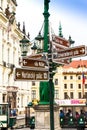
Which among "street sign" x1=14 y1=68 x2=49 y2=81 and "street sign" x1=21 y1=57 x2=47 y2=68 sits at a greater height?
"street sign" x1=21 y1=57 x2=47 y2=68

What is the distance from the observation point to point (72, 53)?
738cm

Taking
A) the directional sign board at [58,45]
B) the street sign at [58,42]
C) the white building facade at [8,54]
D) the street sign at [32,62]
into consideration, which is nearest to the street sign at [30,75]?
the street sign at [32,62]

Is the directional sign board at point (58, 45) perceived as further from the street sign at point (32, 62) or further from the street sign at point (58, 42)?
the street sign at point (32, 62)

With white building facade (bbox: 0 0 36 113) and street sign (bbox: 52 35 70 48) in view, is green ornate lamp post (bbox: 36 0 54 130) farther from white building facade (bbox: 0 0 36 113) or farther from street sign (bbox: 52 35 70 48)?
white building facade (bbox: 0 0 36 113)

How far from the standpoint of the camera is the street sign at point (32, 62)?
25.3 feet

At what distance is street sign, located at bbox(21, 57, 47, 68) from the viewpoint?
7719 millimetres

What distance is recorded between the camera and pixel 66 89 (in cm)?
8944

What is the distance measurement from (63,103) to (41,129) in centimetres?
1793

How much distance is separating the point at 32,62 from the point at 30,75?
0.91ft

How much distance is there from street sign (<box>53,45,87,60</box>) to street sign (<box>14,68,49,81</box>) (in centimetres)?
45

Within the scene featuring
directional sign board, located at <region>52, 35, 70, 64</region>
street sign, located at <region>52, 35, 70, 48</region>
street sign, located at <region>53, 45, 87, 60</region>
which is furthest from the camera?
street sign, located at <region>52, 35, 70, 48</region>

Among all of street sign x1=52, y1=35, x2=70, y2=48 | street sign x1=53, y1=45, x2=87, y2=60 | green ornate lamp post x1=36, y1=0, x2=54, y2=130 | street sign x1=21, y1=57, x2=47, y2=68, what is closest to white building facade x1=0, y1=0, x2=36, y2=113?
green ornate lamp post x1=36, y1=0, x2=54, y2=130

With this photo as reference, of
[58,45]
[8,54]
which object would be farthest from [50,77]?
[8,54]

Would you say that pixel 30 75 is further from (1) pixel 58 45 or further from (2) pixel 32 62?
(1) pixel 58 45
